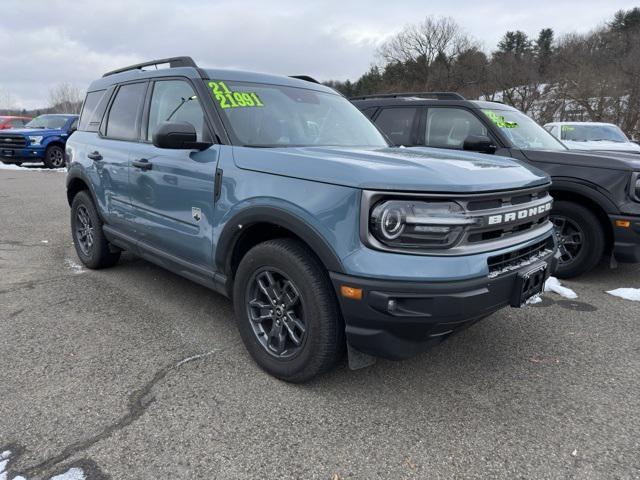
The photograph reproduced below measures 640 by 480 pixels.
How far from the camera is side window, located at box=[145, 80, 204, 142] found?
3.36 m

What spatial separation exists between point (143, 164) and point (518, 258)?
9.03 ft

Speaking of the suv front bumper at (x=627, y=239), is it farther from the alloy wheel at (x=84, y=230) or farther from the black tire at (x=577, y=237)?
the alloy wheel at (x=84, y=230)

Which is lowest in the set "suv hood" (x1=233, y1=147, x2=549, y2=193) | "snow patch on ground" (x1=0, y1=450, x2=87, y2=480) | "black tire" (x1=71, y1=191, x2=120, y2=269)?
"snow patch on ground" (x1=0, y1=450, x2=87, y2=480)

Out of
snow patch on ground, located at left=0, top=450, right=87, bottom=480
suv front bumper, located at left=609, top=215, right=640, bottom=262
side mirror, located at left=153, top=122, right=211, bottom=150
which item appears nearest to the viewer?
snow patch on ground, located at left=0, top=450, right=87, bottom=480

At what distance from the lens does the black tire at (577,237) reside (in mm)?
4711

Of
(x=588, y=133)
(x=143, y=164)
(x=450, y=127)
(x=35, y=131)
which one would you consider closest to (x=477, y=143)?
(x=450, y=127)

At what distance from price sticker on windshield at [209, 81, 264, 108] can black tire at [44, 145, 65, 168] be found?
15124mm

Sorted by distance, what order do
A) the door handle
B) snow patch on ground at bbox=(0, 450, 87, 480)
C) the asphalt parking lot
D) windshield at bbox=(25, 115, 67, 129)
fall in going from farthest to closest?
1. windshield at bbox=(25, 115, 67, 129)
2. the door handle
3. the asphalt parking lot
4. snow patch on ground at bbox=(0, 450, 87, 480)

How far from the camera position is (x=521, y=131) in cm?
557

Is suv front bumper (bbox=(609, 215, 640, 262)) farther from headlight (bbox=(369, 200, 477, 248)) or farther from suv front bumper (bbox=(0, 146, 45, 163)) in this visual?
suv front bumper (bbox=(0, 146, 45, 163))

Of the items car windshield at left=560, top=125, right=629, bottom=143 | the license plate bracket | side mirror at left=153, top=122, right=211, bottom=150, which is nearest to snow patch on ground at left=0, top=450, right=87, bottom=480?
side mirror at left=153, top=122, right=211, bottom=150

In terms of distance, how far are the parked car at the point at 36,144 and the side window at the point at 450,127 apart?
43.3ft

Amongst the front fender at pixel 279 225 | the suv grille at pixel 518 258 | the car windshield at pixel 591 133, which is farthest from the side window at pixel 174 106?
the car windshield at pixel 591 133

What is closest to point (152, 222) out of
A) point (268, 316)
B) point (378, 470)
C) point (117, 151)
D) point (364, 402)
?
point (117, 151)
